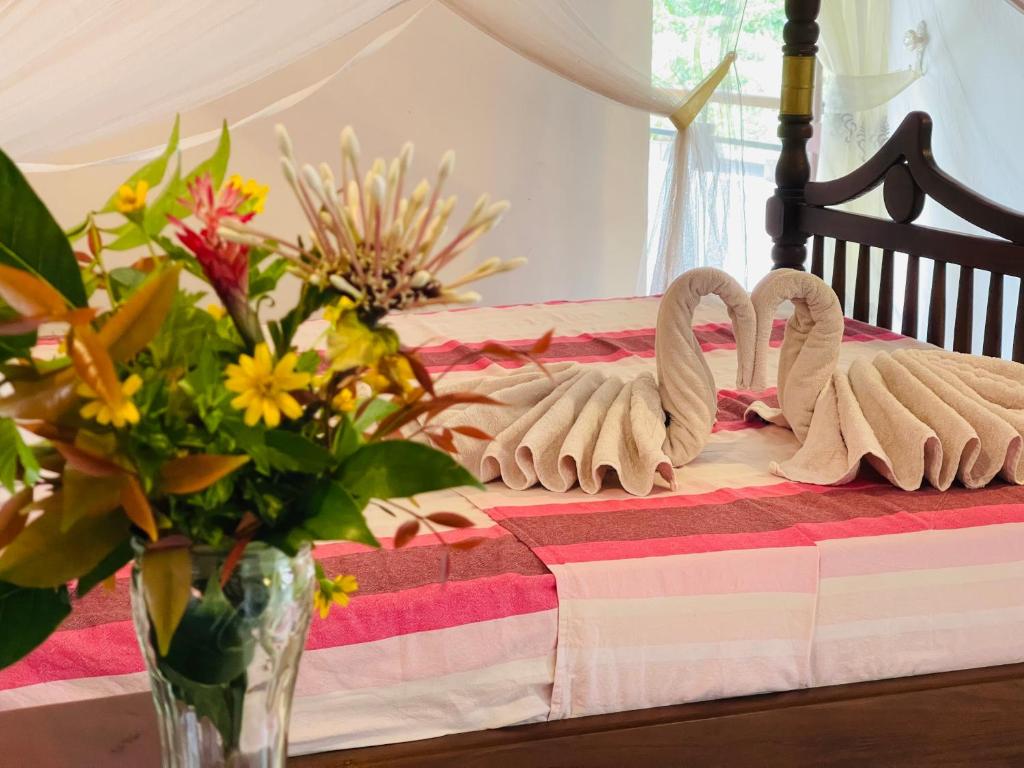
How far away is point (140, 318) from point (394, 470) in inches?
5.5

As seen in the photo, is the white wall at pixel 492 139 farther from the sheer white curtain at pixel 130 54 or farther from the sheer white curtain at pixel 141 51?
the sheer white curtain at pixel 130 54

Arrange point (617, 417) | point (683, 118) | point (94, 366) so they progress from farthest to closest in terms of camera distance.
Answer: point (683, 118) → point (617, 417) → point (94, 366)

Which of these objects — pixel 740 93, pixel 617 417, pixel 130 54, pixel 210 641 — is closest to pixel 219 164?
pixel 210 641

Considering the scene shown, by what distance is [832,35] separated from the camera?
382cm

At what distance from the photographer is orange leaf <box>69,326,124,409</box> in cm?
50

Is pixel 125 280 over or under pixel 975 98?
under

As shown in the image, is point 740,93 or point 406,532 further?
point 740,93

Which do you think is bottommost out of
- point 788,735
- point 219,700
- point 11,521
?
point 788,735

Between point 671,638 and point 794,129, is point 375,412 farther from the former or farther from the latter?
point 794,129

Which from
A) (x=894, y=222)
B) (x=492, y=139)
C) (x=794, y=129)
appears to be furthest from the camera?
(x=492, y=139)

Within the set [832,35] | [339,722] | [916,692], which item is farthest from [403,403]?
[832,35]

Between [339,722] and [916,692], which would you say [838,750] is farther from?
[339,722]

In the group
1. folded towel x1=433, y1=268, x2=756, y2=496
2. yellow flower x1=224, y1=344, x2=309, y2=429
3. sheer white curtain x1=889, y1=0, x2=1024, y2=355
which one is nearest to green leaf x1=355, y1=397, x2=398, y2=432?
yellow flower x1=224, y1=344, x2=309, y2=429

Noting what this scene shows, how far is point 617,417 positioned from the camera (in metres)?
1.60
